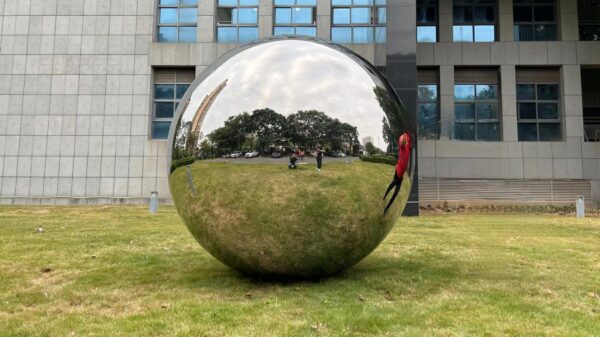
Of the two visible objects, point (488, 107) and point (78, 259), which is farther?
point (488, 107)

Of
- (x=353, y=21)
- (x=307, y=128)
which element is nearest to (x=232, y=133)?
(x=307, y=128)

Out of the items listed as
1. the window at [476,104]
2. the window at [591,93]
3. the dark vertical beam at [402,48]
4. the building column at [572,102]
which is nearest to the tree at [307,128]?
the dark vertical beam at [402,48]

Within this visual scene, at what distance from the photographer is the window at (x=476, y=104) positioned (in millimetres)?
30203

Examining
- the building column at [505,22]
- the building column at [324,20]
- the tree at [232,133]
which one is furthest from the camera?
the building column at [505,22]

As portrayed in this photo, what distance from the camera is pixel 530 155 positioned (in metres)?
29.3

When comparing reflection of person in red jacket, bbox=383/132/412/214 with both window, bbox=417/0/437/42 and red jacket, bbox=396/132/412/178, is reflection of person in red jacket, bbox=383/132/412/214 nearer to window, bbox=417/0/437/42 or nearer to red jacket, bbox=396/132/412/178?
red jacket, bbox=396/132/412/178

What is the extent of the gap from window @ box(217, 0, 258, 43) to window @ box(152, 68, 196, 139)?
124 inches

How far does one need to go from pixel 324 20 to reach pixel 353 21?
Result: 1.79 meters

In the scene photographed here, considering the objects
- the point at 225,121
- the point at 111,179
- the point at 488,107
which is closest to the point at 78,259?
the point at 225,121

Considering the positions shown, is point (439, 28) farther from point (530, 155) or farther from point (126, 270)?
point (126, 270)

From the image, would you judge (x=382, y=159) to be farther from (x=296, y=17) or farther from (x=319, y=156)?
(x=296, y=17)

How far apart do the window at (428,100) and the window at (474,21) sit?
305 centimetres

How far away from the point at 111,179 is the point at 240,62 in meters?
24.7

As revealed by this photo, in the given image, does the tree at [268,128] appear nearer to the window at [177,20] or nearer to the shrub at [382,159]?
the shrub at [382,159]
